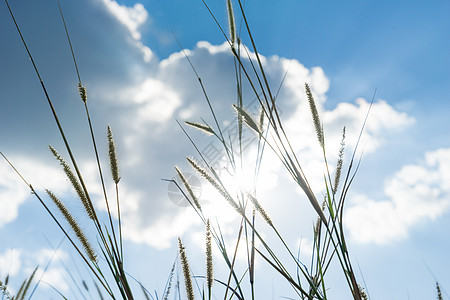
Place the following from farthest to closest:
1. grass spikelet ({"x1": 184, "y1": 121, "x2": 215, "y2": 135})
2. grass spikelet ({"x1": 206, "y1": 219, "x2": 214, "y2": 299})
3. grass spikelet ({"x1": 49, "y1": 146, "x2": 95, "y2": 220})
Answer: grass spikelet ({"x1": 184, "y1": 121, "x2": 215, "y2": 135}) < grass spikelet ({"x1": 206, "y1": 219, "x2": 214, "y2": 299}) < grass spikelet ({"x1": 49, "y1": 146, "x2": 95, "y2": 220})

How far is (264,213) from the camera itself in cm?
136

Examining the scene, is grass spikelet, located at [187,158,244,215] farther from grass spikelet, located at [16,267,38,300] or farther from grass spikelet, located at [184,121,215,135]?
grass spikelet, located at [16,267,38,300]

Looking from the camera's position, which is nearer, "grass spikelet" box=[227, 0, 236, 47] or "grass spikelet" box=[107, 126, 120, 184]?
"grass spikelet" box=[107, 126, 120, 184]

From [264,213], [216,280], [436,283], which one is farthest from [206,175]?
[436,283]

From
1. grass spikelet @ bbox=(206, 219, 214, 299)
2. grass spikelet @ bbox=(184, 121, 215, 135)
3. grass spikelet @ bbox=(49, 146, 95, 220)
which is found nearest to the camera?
grass spikelet @ bbox=(49, 146, 95, 220)

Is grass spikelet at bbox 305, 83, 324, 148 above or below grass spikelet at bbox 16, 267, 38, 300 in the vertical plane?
above

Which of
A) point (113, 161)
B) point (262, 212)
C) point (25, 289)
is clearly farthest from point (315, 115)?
point (25, 289)

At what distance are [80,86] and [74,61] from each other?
0.38 feet

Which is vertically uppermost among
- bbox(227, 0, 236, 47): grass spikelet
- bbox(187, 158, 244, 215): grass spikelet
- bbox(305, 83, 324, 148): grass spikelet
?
bbox(227, 0, 236, 47): grass spikelet

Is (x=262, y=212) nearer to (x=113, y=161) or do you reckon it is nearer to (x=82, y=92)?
(x=113, y=161)

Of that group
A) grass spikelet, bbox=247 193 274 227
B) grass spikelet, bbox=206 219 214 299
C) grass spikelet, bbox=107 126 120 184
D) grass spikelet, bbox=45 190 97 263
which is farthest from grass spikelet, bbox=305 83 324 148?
grass spikelet, bbox=45 190 97 263

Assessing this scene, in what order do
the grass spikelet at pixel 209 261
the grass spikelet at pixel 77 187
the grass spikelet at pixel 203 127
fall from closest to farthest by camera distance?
the grass spikelet at pixel 77 187 → the grass spikelet at pixel 209 261 → the grass spikelet at pixel 203 127

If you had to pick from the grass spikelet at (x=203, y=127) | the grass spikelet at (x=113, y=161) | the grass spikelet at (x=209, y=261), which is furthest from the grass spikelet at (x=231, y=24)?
the grass spikelet at (x=209, y=261)

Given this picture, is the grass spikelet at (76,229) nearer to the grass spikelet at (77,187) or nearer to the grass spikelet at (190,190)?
the grass spikelet at (77,187)
